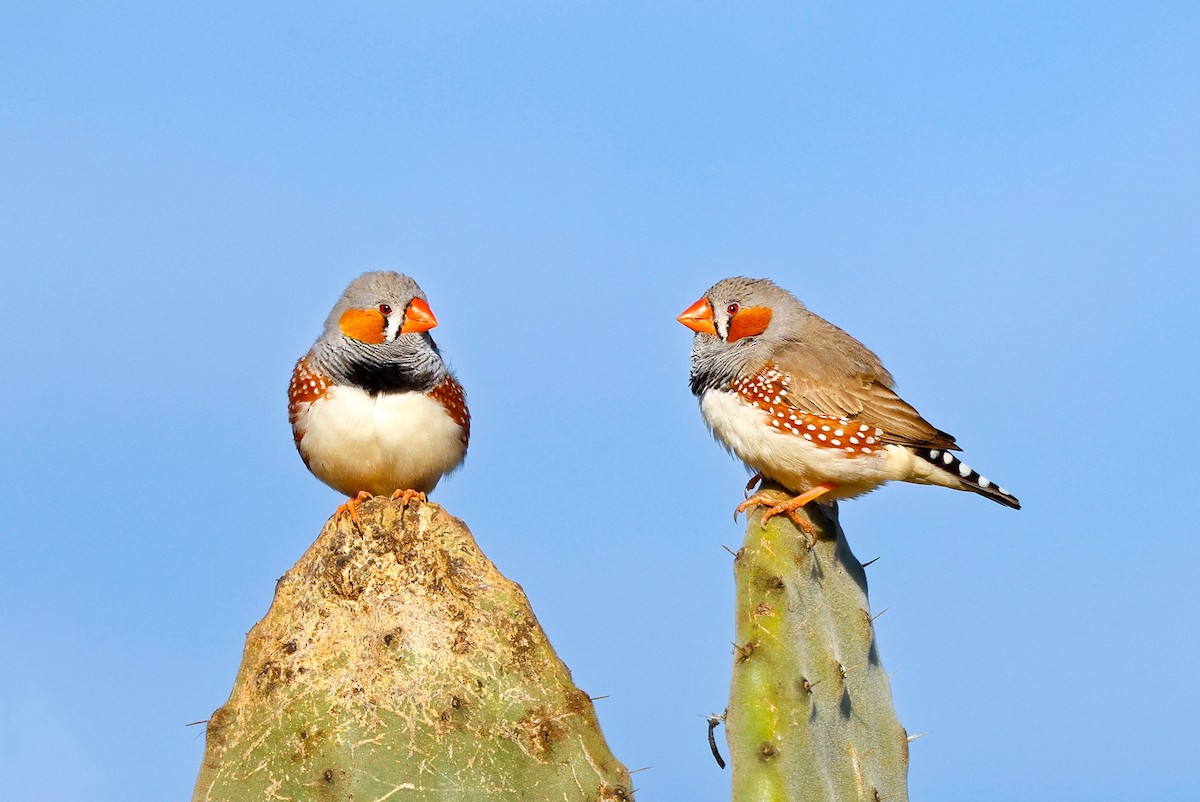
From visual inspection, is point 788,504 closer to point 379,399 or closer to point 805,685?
point 805,685

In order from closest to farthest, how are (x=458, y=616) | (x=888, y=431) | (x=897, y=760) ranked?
(x=458, y=616) → (x=897, y=760) → (x=888, y=431)

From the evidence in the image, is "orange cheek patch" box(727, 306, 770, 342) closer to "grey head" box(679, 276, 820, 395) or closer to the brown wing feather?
"grey head" box(679, 276, 820, 395)

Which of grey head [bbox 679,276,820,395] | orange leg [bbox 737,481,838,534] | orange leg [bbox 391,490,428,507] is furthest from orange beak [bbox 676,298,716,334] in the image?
orange leg [bbox 391,490,428,507]

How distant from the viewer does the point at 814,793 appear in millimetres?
5625

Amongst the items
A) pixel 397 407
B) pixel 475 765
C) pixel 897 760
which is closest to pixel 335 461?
pixel 397 407

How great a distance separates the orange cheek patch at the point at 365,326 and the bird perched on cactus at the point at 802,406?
1688 mm

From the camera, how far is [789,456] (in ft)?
22.3

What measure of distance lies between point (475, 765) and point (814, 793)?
1.52m

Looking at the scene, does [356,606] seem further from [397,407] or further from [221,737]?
[397,407]

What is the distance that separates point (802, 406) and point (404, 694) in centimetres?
277

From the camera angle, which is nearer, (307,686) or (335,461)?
(307,686)

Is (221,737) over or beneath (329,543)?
beneath

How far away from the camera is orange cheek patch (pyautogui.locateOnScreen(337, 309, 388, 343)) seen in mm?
7430

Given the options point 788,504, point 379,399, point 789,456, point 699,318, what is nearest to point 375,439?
point 379,399
